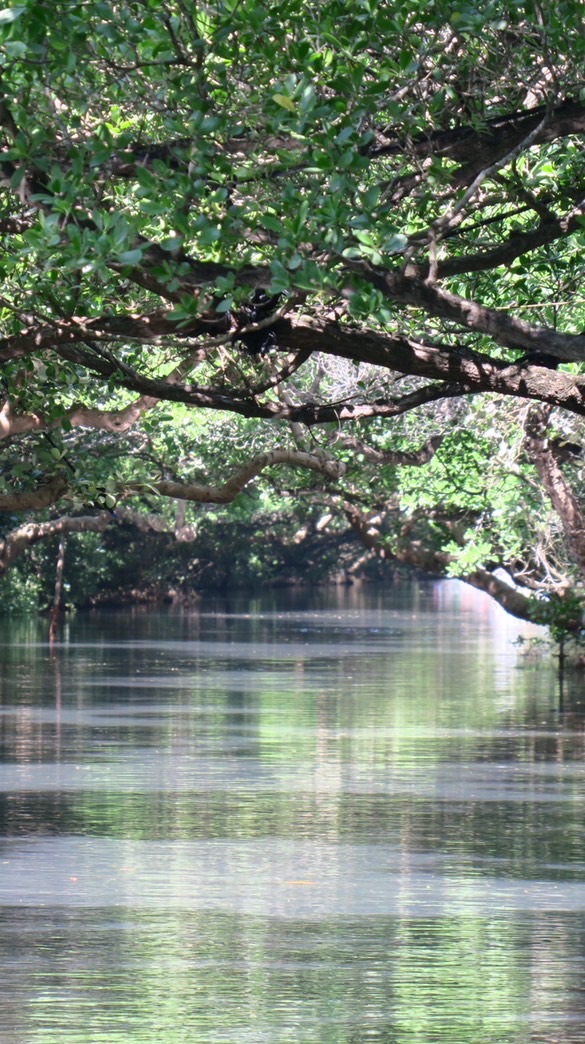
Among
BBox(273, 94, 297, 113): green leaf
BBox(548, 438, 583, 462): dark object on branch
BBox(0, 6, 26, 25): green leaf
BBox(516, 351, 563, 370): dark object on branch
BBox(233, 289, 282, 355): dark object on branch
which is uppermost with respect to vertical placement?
BBox(548, 438, 583, 462): dark object on branch

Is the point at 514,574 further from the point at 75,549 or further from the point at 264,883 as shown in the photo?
the point at 75,549

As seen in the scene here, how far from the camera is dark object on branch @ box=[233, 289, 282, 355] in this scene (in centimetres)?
1173

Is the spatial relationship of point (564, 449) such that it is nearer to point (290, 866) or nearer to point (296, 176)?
point (296, 176)

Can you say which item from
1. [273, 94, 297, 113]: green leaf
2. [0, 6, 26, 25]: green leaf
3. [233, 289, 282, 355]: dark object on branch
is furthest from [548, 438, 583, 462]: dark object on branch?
[0, 6, 26, 25]: green leaf

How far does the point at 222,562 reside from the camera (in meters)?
78.1

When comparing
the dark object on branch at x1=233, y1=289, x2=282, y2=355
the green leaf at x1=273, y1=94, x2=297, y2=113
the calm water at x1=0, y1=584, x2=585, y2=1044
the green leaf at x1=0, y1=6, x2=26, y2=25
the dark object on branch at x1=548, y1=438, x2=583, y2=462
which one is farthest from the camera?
the dark object on branch at x1=548, y1=438, x2=583, y2=462

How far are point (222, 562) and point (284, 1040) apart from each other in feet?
231

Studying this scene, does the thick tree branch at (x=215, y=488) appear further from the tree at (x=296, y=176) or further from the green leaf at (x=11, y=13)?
the green leaf at (x=11, y=13)

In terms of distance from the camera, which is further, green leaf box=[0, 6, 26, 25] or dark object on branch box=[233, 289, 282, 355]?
dark object on branch box=[233, 289, 282, 355]

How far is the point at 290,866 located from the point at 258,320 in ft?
10.8

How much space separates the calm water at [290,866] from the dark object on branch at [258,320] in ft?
10.3

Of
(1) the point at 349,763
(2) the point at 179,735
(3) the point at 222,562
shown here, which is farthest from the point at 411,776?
(3) the point at 222,562

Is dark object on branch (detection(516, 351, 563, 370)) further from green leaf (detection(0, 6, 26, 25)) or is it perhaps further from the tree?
green leaf (detection(0, 6, 26, 25))

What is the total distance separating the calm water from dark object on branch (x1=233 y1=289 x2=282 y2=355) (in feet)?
10.3
